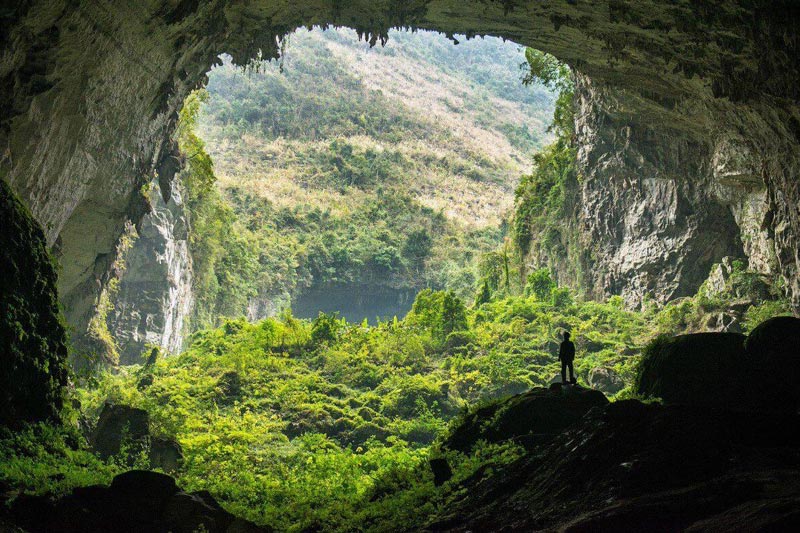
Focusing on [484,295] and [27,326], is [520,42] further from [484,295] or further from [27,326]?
[484,295]

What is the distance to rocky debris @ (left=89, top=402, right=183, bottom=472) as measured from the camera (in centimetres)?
1276

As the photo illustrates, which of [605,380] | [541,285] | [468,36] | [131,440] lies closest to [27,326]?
[131,440]

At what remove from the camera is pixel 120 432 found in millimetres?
13000

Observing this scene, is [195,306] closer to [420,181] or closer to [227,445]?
[227,445]

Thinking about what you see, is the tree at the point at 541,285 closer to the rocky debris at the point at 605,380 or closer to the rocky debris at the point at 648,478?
the rocky debris at the point at 605,380

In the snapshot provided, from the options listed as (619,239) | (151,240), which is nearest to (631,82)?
(619,239)

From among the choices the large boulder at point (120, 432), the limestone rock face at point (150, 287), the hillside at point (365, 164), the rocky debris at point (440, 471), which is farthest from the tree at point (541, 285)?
the rocky debris at point (440, 471)

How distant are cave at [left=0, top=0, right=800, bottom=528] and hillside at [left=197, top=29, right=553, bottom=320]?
7.50m

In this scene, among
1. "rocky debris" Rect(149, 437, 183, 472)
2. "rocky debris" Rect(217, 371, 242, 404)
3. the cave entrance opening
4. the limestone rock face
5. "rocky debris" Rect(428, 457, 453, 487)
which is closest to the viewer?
"rocky debris" Rect(428, 457, 453, 487)

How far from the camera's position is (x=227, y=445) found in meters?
14.9

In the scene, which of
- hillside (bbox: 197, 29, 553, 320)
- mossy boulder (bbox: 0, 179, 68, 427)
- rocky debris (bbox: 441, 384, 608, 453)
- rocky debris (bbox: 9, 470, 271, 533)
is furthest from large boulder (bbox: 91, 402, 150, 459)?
hillside (bbox: 197, 29, 553, 320)

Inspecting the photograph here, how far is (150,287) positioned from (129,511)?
71.6 feet

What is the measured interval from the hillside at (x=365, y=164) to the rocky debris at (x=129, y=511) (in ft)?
56.7

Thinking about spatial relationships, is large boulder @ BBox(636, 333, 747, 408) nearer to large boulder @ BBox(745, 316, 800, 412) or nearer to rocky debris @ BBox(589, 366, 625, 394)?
large boulder @ BBox(745, 316, 800, 412)
